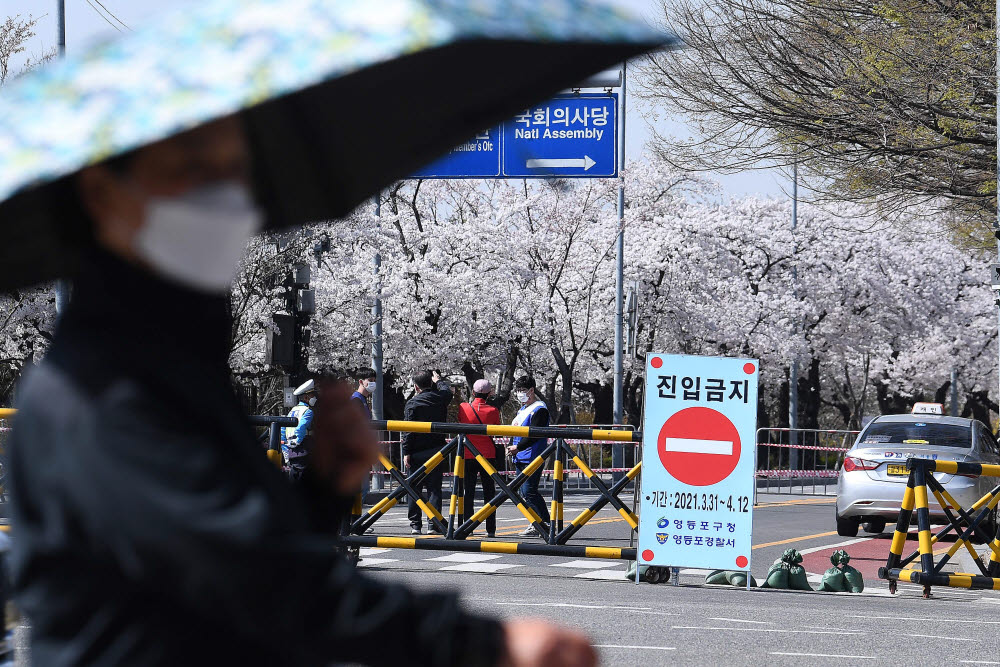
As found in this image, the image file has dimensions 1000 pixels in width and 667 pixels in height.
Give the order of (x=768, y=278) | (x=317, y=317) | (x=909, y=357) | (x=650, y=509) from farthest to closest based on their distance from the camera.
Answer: (x=909, y=357) < (x=768, y=278) < (x=317, y=317) < (x=650, y=509)

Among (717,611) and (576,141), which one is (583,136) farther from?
(717,611)

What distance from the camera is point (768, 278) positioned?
162 ft

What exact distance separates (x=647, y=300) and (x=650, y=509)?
34621mm

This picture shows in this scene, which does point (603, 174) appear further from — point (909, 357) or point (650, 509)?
point (909, 357)

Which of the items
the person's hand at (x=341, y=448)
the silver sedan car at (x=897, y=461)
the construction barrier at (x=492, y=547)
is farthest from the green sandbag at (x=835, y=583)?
the person's hand at (x=341, y=448)

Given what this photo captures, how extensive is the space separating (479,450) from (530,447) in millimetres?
767

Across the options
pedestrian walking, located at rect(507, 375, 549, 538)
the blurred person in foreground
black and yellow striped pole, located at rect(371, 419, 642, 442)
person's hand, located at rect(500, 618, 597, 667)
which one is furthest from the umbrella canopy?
pedestrian walking, located at rect(507, 375, 549, 538)

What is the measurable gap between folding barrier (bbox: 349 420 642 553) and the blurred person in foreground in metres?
9.89

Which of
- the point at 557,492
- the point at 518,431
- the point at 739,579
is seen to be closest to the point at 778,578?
the point at 739,579

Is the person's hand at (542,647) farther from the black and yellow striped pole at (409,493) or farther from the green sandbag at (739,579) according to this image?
the black and yellow striped pole at (409,493)

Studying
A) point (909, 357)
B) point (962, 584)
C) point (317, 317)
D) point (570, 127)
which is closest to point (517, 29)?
point (962, 584)

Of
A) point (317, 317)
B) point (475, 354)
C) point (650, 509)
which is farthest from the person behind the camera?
point (475, 354)

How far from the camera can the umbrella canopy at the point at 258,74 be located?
4.66 feet

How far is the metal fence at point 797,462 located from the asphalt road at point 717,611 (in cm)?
1489
